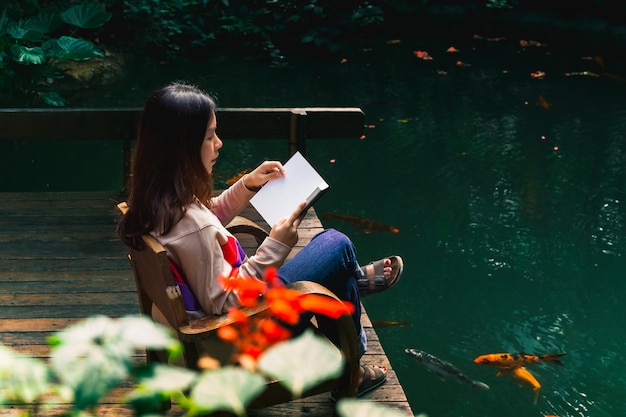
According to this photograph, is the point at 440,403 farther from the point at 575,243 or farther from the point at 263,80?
the point at 263,80

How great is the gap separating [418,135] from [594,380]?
3766mm

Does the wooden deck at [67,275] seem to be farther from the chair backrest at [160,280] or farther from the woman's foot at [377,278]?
the chair backrest at [160,280]

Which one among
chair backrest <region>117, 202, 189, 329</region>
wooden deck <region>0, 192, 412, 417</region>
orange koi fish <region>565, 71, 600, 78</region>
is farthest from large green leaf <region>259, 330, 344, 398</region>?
orange koi fish <region>565, 71, 600, 78</region>

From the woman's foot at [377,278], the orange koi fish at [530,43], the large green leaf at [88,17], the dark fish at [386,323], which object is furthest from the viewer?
the orange koi fish at [530,43]

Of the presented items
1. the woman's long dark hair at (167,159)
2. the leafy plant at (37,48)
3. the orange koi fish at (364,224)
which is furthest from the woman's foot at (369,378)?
the leafy plant at (37,48)

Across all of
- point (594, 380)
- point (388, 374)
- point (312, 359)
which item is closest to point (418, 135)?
point (594, 380)

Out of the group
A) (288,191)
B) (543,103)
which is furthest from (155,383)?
(543,103)

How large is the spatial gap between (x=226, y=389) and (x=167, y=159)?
1550 millimetres

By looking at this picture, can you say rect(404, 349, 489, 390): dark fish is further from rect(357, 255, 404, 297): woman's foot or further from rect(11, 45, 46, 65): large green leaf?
rect(11, 45, 46, 65): large green leaf

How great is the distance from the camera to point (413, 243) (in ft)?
18.0

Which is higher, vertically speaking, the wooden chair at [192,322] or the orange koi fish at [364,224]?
the wooden chair at [192,322]

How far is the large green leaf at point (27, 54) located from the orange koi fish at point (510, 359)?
11.9 ft

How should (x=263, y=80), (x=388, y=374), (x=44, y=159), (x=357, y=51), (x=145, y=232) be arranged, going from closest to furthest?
(x=145, y=232)
(x=388, y=374)
(x=44, y=159)
(x=263, y=80)
(x=357, y=51)

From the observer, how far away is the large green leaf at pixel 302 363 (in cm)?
68
